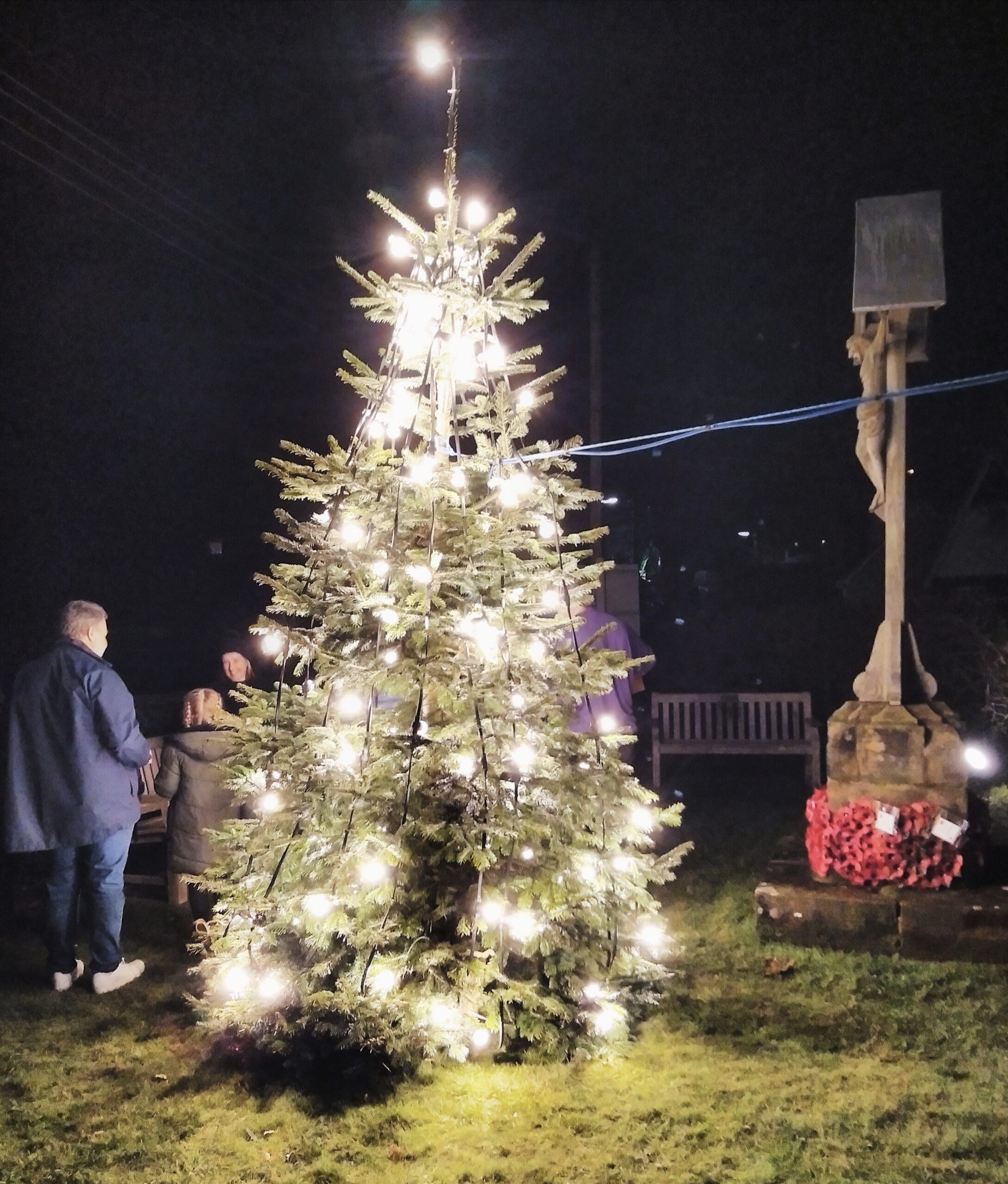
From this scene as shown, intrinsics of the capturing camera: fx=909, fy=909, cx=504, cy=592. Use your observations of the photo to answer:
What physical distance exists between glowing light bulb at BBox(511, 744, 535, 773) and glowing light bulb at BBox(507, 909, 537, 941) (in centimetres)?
64

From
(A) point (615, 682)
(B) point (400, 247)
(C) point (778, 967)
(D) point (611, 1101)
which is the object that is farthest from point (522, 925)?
(B) point (400, 247)

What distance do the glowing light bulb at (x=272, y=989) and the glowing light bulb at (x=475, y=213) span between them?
12.1 ft

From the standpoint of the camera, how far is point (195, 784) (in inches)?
215

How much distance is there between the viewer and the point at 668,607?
88.2ft

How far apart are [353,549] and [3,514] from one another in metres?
18.8

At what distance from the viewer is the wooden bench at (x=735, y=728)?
376 inches

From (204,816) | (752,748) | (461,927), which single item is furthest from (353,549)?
(752,748)

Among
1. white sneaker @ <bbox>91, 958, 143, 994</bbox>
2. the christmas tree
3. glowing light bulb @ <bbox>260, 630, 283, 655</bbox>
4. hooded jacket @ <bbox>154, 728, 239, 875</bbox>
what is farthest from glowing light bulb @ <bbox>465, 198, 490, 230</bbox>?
white sneaker @ <bbox>91, 958, 143, 994</bbox>

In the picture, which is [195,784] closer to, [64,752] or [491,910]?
[64,752]

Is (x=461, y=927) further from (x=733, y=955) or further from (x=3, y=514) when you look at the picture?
(x=3, y=514)

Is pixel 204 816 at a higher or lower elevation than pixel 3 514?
lower

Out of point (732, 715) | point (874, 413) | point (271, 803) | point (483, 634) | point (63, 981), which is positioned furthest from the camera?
point (732, 715)

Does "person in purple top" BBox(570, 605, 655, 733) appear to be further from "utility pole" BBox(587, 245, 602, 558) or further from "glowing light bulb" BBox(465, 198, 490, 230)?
"utility pole" BBox(587, 245, 602, 558)

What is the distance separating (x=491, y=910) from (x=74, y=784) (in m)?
2.43
